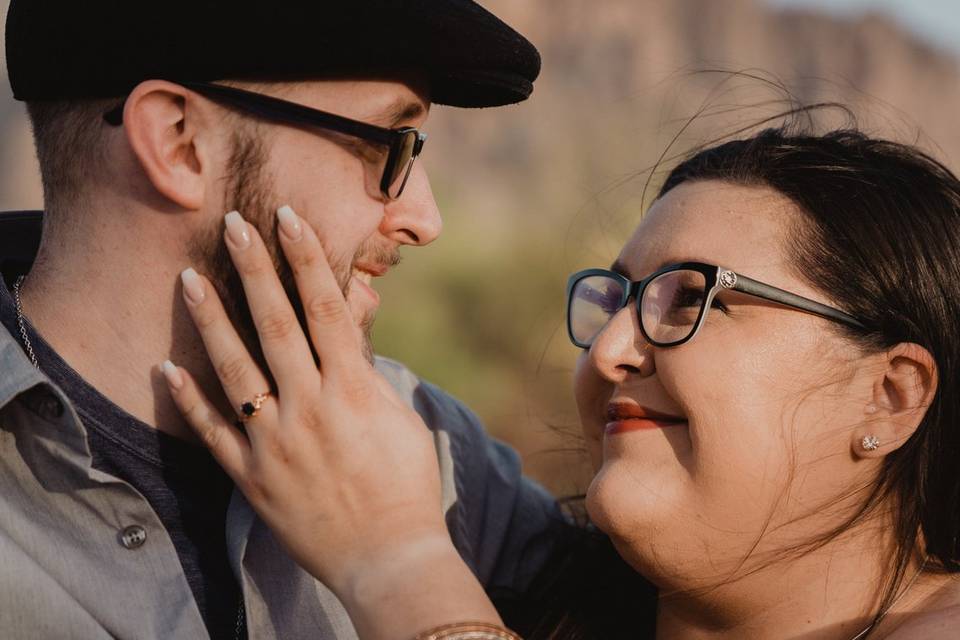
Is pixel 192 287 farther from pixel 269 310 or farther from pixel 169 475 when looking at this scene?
pixel 169 475

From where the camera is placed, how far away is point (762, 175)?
2.97m

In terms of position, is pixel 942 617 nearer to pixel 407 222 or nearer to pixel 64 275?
pixel 407 222

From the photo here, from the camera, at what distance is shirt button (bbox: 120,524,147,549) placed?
2.47 meters

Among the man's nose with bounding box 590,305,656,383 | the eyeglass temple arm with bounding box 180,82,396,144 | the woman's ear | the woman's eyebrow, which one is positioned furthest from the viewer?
the woman's eyebrow

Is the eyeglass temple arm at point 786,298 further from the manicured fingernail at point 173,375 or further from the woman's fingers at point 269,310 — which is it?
the manicured fingernail at point 173,375

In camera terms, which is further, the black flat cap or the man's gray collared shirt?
the black flat cap

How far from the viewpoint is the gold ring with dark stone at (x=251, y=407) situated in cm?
242

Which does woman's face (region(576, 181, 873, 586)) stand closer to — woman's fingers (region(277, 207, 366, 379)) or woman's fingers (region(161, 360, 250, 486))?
woman's fingers (region(277, 207, 366, 379))

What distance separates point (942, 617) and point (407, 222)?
1637mm

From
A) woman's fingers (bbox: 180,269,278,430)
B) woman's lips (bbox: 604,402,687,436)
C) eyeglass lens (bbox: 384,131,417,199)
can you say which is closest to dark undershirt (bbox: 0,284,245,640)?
woman's fingers (bbox: 180,269,278,430)

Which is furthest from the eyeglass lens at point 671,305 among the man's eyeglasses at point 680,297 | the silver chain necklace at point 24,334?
the silver chain necklace at point 24,334

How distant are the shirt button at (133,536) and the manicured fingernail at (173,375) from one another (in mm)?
330

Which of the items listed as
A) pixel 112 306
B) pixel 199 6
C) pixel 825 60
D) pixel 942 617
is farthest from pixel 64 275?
pixel 825 60

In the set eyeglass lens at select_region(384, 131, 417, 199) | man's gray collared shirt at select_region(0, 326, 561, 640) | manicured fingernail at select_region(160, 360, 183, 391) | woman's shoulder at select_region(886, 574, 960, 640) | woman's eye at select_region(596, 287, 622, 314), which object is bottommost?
man's gray collared shirt at select_region(0, 326, 561, 640)
